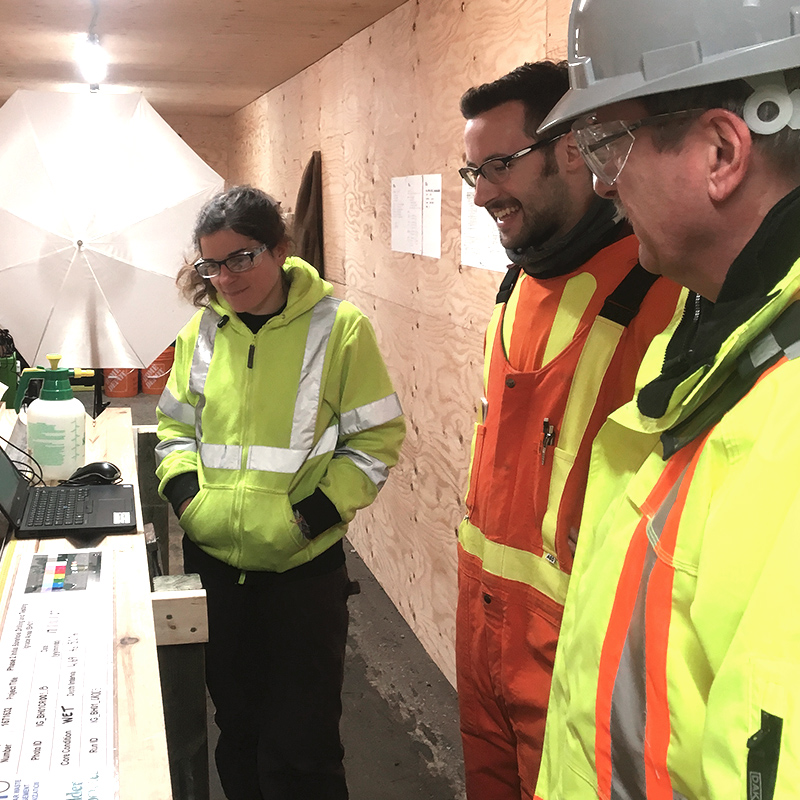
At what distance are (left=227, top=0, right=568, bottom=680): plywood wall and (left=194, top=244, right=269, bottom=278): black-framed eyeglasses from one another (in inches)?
32.3

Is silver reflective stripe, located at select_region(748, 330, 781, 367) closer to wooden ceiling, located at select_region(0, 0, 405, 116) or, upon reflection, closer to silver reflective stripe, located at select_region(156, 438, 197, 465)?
silver reflective stripe, located at select_region(156, 438, 197, 465)

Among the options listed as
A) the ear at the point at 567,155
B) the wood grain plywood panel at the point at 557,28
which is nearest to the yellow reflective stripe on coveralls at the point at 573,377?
the ear at the point at 567,155

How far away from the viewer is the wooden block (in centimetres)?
157

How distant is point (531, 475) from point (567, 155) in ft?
2.13

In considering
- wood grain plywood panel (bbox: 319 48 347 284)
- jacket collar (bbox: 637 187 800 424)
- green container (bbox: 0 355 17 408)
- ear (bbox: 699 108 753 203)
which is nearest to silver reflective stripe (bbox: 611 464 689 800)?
jacket collar (bbox: 637 187 800 424)

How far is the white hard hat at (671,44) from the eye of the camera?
2.60 ft

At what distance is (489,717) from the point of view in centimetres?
177

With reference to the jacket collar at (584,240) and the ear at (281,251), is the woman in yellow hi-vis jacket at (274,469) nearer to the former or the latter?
the ear at (281,251)

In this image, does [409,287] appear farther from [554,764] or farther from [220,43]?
[554,764]

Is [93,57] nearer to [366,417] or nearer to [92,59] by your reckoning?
[92,59]

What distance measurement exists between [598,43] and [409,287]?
249 centimetres

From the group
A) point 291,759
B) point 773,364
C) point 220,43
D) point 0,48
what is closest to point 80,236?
point 220,43

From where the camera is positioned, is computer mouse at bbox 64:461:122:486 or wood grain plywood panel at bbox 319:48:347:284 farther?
wood grain plywood panel at bbox 319:48:347:284

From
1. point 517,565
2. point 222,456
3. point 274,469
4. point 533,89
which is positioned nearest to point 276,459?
point 274,469
